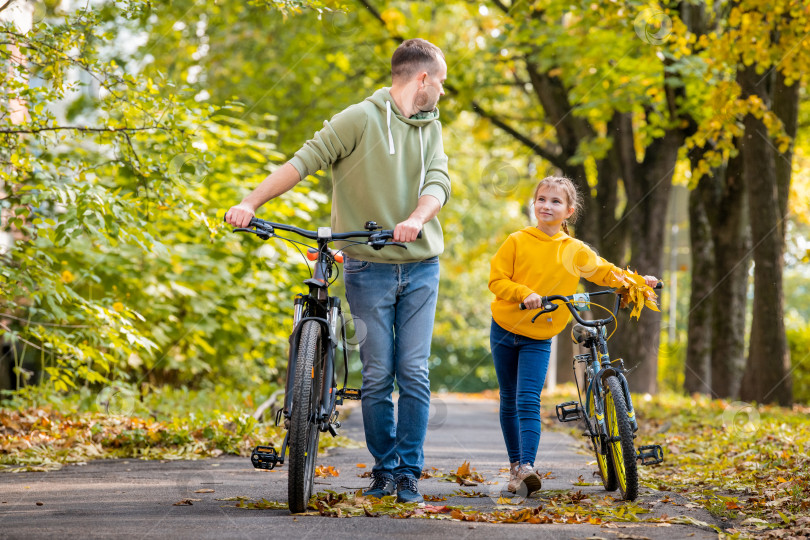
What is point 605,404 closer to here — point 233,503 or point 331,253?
point 331,253

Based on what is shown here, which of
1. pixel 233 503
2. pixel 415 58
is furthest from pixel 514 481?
pixel 415 58

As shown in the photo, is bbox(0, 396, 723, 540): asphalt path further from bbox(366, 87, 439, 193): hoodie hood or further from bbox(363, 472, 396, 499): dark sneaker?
bbox(366, 87, 439, 193): hoodie hood

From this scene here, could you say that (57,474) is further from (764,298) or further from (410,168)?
(764,298)

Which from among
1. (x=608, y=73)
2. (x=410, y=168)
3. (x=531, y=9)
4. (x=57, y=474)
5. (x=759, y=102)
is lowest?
(x=57, y=474)

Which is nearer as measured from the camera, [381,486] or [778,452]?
[381,486]

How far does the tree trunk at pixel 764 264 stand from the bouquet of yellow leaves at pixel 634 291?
680 cm

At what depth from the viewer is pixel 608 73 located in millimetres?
13461

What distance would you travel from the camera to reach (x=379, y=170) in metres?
4.60

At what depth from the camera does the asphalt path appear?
379 cm

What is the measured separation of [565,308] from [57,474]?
123 inches

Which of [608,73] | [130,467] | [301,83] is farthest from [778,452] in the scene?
[301,83]

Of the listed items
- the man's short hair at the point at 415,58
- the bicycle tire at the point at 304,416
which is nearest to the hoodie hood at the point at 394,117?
the man's short hair at the point at 415,58

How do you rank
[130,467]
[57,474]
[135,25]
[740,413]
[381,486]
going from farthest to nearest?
[135,25] → [740,413] → [130,467] → [57,474] → [381,486]

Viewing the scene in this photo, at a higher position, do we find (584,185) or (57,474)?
(584,185)
